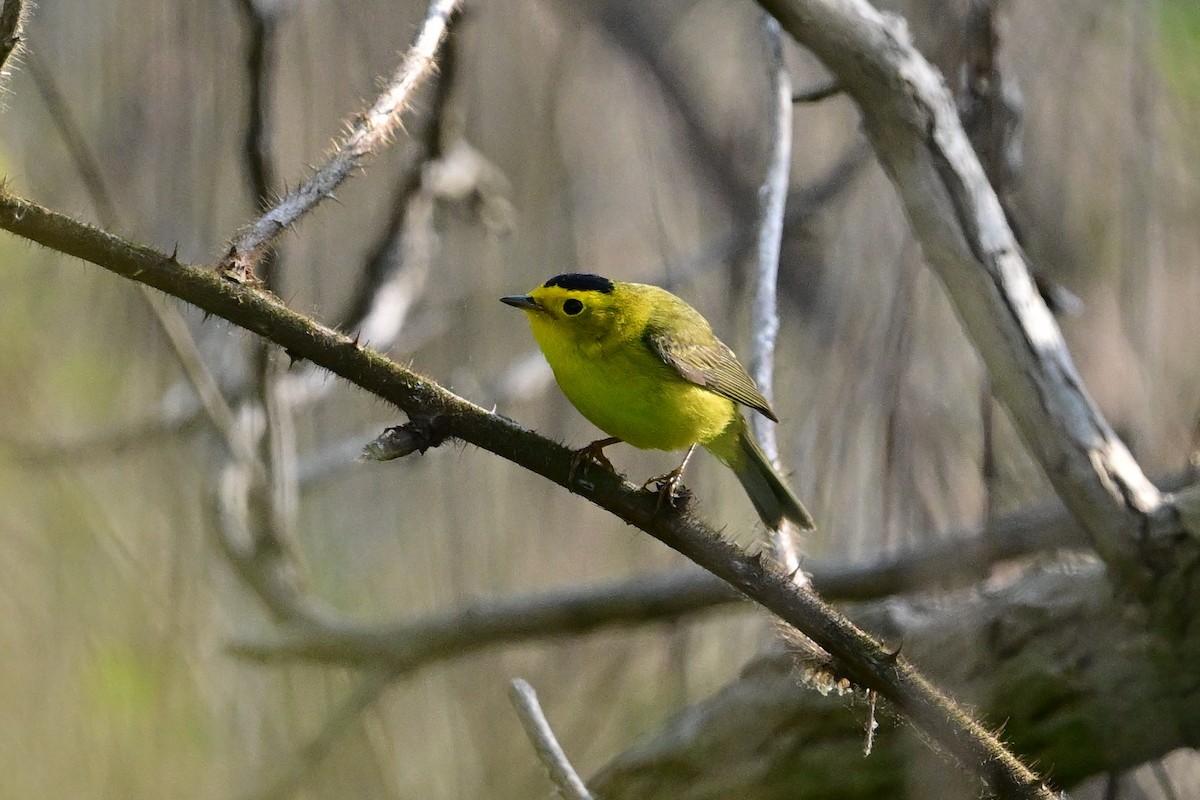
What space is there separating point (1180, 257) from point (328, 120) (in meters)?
3.40

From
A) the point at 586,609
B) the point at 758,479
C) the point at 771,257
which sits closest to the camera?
the point at 771,257

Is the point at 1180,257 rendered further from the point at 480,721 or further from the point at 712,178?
the point at 480,721

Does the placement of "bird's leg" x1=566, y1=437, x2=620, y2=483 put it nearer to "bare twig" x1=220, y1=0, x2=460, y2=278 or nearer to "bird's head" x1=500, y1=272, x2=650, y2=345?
"bird's head" x1=500, y1=272, x2=650, y2=345

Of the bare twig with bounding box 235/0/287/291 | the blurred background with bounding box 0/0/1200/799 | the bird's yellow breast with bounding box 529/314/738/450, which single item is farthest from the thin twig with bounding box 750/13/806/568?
the bare twig with bounding box 235/0/287/291

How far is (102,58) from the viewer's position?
171 inches

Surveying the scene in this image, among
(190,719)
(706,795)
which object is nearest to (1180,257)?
(706,795)

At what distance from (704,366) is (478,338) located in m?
2.30

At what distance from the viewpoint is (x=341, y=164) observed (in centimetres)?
169

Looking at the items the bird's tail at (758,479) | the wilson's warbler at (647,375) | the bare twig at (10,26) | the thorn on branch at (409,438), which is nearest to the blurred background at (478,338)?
the bird's tail at (758,479)

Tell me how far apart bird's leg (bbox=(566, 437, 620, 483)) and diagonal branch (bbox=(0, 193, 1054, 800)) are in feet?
0.04

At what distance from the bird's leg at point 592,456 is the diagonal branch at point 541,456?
0.04ft

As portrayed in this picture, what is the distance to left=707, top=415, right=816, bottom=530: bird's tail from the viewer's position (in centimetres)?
314

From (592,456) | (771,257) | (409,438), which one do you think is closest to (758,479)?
(771,257)

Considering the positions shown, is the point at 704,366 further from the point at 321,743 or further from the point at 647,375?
the point at 321,743
